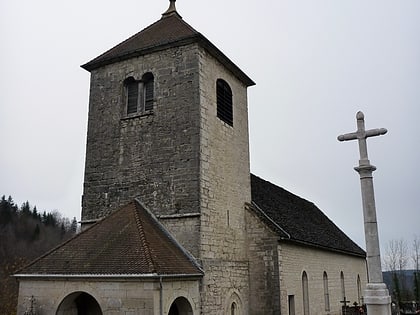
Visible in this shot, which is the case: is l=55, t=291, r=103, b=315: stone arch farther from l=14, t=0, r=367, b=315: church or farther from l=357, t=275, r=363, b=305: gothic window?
l=357, t=275, r=363, b=305: gothic window

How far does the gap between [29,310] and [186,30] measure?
33.8 feet

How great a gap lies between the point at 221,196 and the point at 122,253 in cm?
464

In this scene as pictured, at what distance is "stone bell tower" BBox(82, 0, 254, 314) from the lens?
14.3m

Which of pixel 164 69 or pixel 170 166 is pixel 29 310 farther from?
pixel 164 69

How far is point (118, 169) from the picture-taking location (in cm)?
1559

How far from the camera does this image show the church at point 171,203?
12109mm

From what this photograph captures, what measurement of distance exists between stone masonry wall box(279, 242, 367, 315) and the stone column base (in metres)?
6.75

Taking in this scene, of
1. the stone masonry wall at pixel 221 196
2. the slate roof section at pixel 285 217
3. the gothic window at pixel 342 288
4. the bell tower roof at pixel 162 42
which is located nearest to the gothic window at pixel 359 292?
the slate roof section at pixel 285 217

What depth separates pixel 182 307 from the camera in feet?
42.0

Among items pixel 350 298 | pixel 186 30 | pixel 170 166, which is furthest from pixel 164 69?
pixel 350 298

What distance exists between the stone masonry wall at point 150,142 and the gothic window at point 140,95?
221 mm

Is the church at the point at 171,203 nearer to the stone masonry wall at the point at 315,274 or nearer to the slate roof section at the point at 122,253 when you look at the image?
the slate roof section at the point at 122,253

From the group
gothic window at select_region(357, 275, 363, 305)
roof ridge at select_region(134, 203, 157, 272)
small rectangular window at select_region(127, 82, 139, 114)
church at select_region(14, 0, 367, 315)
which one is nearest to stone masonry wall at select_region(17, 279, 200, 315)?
church at select_region(14, 0, 367, 315)

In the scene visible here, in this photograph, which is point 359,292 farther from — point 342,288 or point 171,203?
point 171,203
